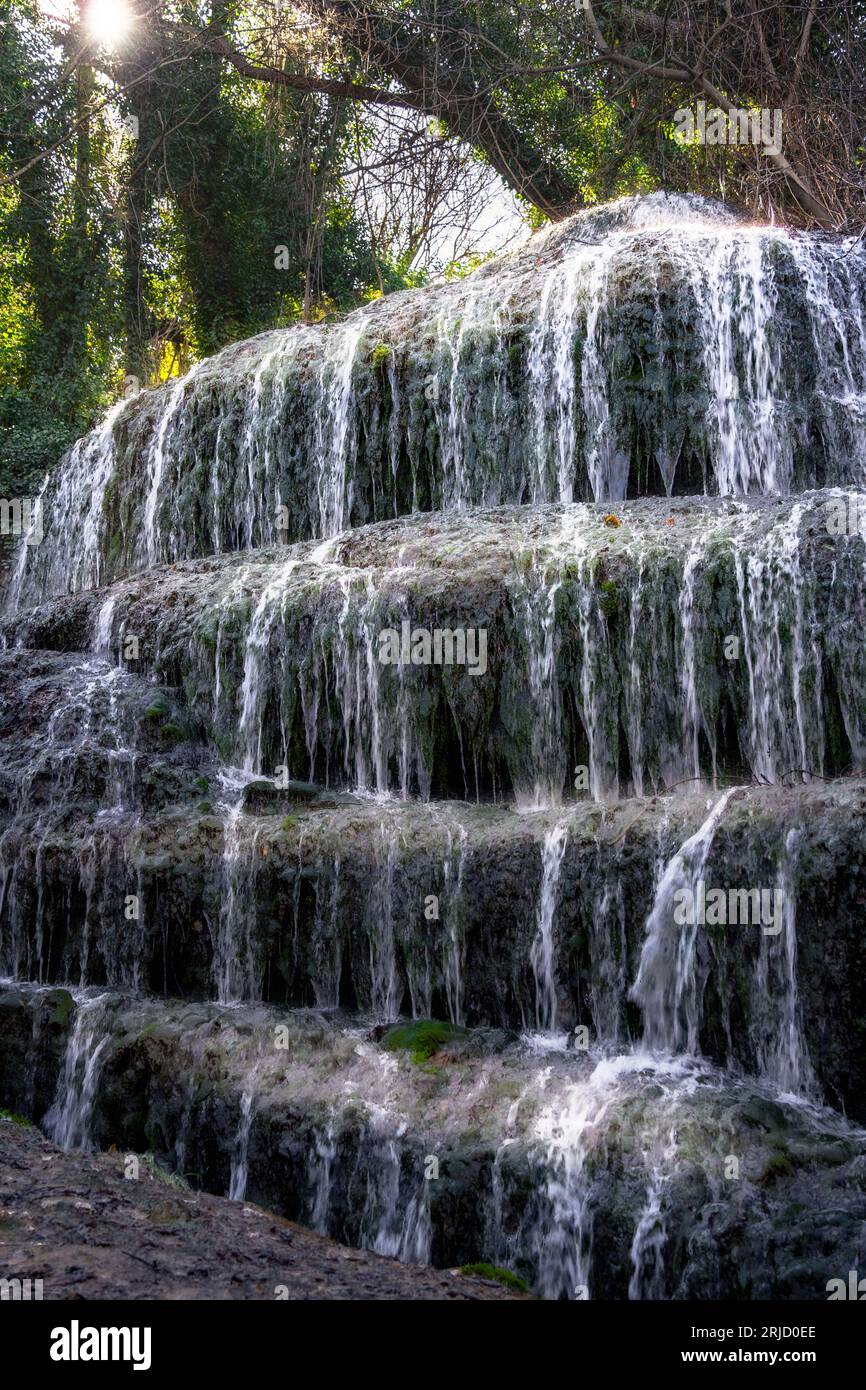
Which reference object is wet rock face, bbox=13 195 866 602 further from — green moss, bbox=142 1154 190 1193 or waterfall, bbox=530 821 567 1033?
green moss, bbox=142 1154 190 1193

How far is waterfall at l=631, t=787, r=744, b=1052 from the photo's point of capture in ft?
19.6

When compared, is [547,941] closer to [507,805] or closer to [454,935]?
[454,935]

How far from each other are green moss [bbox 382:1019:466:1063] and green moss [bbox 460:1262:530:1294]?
133cm

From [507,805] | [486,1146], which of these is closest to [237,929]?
[507,805]

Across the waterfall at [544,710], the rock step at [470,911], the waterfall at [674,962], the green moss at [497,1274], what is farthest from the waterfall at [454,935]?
the green moss at [497,1274]

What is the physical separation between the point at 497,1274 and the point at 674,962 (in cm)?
180

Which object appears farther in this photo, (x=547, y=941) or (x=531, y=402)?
(x=531, y=402)

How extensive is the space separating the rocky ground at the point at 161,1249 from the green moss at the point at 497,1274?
0.26m

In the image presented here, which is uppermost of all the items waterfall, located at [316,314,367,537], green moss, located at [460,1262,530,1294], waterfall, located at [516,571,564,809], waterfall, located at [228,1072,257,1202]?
waterfall, located at [316,314,367,537]

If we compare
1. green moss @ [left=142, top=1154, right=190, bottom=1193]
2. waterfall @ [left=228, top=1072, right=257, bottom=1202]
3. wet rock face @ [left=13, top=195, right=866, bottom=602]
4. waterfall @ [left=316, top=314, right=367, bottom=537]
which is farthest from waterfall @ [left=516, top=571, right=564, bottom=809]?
waterfall @ [left=316, top=314, right=367, bottom=537]

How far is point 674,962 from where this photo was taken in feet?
19.8

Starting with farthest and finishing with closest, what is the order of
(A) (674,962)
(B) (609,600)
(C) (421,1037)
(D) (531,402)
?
(D) (531,402) < (B) (609,600) < (C) (421,1037) < (A) (674,962)

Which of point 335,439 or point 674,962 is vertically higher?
point 335,439
